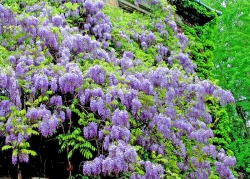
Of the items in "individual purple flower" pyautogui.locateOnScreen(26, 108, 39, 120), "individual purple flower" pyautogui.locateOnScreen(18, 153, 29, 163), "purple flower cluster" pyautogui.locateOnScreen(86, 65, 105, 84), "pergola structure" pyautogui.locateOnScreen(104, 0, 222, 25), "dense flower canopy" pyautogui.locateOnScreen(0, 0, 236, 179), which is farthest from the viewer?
"pergola structure" pyautogui.locateOnScreen(104, 0, 222, 25)

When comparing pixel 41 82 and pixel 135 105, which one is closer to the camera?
pixel 41 82

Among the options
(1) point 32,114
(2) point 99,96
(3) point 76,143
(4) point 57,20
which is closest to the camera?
(1) point 32,114

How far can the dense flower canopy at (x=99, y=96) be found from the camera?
5.93 meters

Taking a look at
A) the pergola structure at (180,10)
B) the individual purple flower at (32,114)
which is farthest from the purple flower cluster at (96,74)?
the pergola structure at (180,10)

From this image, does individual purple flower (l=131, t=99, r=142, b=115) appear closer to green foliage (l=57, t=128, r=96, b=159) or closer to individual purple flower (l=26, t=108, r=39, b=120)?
green foliage (l=57, t=128, r=96, b=159)

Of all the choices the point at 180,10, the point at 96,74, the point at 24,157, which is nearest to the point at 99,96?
the point at 96,74

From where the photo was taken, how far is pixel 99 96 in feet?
21.2

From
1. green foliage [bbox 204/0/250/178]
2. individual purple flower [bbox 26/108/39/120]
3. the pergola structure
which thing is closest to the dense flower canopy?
individual purple flower [bbox 26/108/39/120]

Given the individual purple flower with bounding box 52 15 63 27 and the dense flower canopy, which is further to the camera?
the individual purple flower with bounding box 52 15 63 27

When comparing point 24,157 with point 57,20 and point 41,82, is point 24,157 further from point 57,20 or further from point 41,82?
point 57,20

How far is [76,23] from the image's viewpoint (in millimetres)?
9023

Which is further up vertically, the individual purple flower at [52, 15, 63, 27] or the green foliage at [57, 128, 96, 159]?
the individual purple flower at [52, 15, 63, 27]

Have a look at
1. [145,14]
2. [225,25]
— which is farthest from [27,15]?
[225,25]

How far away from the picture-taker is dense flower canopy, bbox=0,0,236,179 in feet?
19.5
